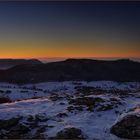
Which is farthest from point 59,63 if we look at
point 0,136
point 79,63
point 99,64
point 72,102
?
point 0,136

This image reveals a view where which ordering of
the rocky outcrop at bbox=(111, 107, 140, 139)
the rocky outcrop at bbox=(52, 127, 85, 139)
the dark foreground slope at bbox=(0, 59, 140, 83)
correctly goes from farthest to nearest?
1. the dark foreground slope at bbox=(0, 59, 140, 83)
2. the rocky outcrop at bbox=(111, 107, 140, 139)
3. the rocky outcrop at bbox=(52, 127, 85, 139)

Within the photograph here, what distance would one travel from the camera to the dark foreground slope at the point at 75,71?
4313 inches

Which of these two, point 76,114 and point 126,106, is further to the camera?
point 126,106

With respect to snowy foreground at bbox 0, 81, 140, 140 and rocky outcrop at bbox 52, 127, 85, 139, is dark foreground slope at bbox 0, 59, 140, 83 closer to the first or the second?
snowy foreground at bbox 0, 81, 140, 140

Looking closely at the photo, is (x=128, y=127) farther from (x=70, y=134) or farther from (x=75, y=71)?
(x=75, y=71)

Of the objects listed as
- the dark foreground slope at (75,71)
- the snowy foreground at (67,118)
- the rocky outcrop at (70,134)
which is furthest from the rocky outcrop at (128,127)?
the dark foreground slope at (75,71)

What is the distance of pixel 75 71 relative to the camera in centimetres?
12094

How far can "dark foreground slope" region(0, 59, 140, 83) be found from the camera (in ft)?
359

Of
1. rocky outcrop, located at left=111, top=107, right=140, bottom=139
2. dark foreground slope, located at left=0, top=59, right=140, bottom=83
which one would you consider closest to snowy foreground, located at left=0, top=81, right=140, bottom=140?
rocky outcrop, located at left=111, top=107, right=140, bottom=139

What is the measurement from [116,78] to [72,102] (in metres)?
89.3

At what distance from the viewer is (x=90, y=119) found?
80.9 ft

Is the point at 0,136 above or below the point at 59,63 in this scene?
below

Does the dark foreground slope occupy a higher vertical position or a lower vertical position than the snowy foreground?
higher

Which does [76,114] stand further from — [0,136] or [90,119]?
[0,136]
